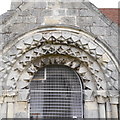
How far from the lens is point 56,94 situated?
232 inches

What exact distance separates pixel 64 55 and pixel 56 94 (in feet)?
3.66

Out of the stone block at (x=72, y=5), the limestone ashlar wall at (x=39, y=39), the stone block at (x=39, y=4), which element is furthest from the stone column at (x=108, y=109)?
the stone block at (x=39, y=4)

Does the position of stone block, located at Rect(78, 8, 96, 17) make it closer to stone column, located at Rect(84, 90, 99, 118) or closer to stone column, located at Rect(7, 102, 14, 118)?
stone column, located at Rect(84, 90, 99, 118)

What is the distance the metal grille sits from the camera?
19.0ft

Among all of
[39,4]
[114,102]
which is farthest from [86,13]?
[114,102]

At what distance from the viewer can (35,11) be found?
228 inches

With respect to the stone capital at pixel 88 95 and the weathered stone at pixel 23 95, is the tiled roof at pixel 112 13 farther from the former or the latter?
the weathered stone at pixel 23 95

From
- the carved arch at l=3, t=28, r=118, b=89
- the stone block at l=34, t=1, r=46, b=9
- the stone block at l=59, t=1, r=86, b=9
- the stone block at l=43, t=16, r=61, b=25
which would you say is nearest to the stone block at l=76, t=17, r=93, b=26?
the carved arch at l=3, t=28, r=118, b=89

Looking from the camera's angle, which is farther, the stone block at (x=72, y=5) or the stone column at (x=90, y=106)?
the stone block at (x=72, y=5)

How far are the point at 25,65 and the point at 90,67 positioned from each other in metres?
1.73

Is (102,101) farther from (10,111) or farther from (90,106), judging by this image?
(10,111)

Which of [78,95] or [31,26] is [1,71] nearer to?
[31,26]

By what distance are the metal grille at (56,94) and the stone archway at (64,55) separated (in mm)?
298

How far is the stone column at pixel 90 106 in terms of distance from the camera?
5.51 m
